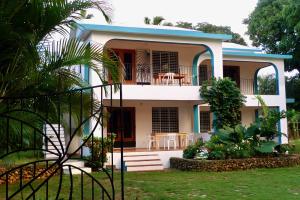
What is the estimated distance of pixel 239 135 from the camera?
48.8ft

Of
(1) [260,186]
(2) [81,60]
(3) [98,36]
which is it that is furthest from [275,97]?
(2) [81,60]

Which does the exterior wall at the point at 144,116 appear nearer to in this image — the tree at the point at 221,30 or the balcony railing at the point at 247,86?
the balcony railing at the point at 247,86

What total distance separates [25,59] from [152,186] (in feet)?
17.4

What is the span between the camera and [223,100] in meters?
17.9

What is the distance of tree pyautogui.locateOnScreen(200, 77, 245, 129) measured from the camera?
17.9 m

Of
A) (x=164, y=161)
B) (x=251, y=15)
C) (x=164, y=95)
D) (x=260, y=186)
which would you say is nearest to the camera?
(x=260, y=186)

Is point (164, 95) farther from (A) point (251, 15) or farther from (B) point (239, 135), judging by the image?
(A) point (251, 15)

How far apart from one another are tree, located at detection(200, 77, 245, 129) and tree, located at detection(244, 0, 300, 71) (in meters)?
11.5

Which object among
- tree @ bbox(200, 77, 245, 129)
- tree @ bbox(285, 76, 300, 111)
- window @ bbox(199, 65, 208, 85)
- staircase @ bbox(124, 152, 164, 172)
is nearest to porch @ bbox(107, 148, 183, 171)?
staircase @ bbox(124, 152, 164, 172)

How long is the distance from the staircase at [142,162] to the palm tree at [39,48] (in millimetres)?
8242

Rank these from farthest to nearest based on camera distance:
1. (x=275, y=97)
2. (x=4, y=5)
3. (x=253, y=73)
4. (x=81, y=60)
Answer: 1. (x=253, y=73)
2. (x=275, y=97)
3. (x=81, y=60)
4. (x=4, y=5)

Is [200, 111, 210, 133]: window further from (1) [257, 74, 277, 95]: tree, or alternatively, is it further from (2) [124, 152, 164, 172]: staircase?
(1) [257, 74, 277, 95]: tree

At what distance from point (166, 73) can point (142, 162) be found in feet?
18.0

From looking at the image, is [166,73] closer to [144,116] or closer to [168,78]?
[168,78]
